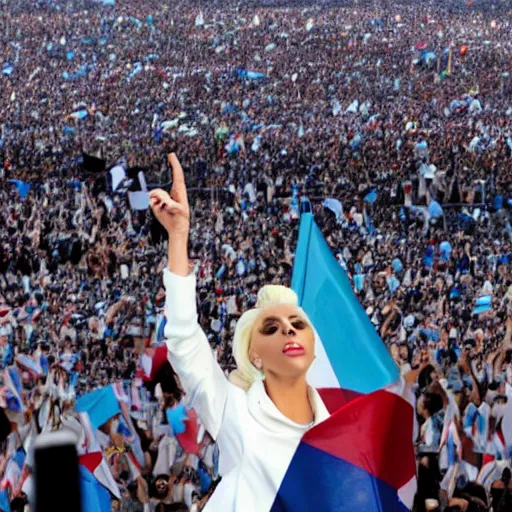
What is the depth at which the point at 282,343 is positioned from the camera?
2.34 m

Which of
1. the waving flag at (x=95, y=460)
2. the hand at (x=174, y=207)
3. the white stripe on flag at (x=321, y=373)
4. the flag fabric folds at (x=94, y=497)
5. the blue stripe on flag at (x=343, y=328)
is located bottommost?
the waving flag at (x=95, y=460)

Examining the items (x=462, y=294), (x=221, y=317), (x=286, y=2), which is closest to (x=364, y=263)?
(x=462, y=294)

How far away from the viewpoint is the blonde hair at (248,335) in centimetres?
240

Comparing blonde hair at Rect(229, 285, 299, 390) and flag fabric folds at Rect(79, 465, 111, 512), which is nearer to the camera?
blonde hair at Rect(229, 285, 299, 390)

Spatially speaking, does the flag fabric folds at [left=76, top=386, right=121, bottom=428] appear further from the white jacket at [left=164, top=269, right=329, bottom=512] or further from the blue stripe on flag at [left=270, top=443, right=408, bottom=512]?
the blue stripe on flag at [left=270, top=443, right=408, bottom=512]

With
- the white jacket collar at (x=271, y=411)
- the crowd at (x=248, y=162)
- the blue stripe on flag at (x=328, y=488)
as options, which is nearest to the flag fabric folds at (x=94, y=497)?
the white jacket collar at (x=271, y=411)

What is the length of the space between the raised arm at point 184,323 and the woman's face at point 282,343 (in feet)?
0.36

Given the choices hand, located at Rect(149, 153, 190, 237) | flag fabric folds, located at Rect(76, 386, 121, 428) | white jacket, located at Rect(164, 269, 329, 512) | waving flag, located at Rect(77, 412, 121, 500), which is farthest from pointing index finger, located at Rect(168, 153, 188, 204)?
flag fabric folds, located at Rect(76, 386, 121, 428)

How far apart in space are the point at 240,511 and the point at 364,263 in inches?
Result: 349

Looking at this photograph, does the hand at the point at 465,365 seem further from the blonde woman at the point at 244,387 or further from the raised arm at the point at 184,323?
the raised arm at the point at 184,323

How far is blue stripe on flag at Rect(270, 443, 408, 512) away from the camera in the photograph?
2.06 meters

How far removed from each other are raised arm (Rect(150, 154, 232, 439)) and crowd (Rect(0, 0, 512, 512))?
5.78 metres

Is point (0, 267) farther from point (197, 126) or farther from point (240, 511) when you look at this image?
point (240, 511)

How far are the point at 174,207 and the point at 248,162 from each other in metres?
10.1
